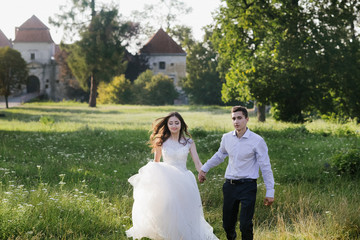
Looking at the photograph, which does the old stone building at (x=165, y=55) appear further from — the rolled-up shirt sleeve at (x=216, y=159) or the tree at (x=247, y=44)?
the rolled-up shirt sleeve at (x=216, y=159)

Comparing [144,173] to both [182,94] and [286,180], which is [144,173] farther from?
[182,94]

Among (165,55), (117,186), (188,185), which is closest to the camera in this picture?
(188,185)

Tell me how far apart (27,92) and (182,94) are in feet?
75.3

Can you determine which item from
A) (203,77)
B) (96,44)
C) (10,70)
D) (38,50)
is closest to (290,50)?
(10,70)

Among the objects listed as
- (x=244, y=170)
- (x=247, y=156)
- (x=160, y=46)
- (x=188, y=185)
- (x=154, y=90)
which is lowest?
(x=188, y=185)

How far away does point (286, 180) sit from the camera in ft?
29.9

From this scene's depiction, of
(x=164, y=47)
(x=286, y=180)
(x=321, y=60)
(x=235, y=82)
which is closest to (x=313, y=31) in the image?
(x=321, y=60)

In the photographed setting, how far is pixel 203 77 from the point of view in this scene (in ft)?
178

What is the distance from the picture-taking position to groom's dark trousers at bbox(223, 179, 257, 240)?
4852 millimetres

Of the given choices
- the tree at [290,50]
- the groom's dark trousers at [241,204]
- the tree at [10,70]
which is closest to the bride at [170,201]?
the groom's dark trousers at [241,204]

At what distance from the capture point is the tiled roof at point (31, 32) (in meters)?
61.3

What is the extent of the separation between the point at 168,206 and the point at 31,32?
61.7 metres

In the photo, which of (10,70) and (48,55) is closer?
(10,70)

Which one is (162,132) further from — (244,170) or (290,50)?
(290,50)
